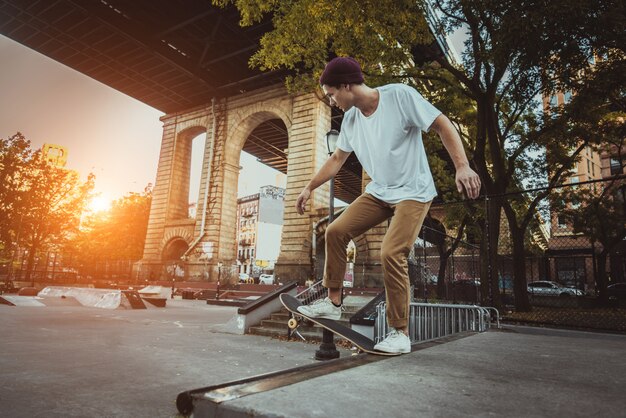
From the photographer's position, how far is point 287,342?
7.45 metres

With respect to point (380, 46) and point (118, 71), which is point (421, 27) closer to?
point (380, 46)

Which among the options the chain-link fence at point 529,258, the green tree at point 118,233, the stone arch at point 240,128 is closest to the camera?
the chain-link fence at point 529,258

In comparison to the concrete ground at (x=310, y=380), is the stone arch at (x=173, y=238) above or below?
above

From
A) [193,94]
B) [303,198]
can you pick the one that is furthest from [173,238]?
[303,198]

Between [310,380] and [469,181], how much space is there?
1593mm

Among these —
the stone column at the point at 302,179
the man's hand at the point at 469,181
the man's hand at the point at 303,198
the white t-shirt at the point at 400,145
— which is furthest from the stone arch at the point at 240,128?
the man's hand at the point at 469,181

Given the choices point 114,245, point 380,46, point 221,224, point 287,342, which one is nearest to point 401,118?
point 287,342

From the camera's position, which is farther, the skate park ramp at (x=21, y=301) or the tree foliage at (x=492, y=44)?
the skate park ramp at (x=21, y=301)

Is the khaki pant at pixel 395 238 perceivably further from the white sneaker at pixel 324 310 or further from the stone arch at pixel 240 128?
the stone arch at pixel 240 128

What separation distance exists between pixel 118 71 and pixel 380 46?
2154 centimetres

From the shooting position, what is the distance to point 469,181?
2441mm

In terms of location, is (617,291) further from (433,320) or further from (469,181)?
(469,181)

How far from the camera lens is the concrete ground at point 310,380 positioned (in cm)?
147

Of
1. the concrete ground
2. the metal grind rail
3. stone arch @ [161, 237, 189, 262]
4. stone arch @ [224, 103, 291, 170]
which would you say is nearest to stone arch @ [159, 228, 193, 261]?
stone arch @ [161, 237, 189, 262]
